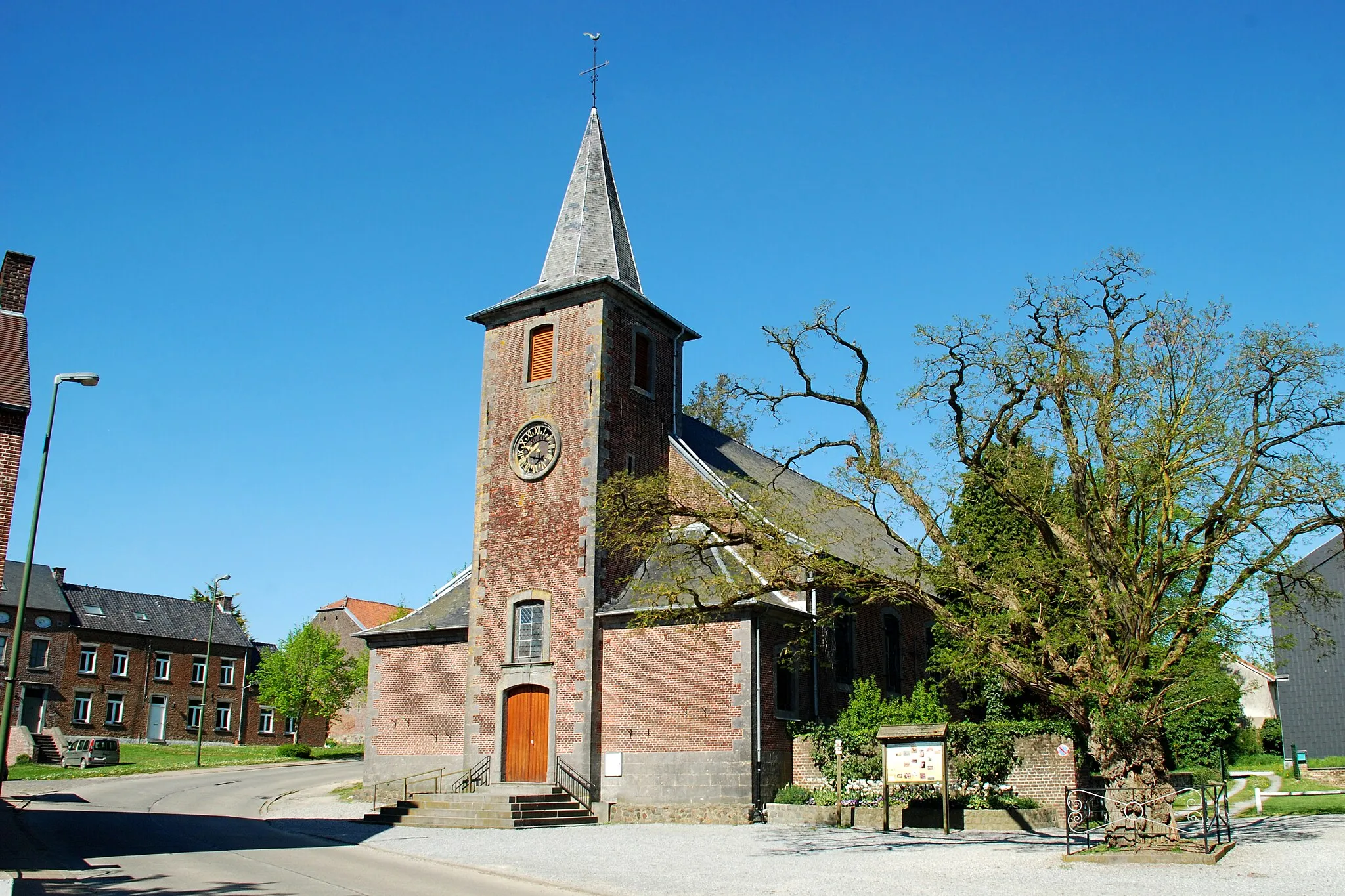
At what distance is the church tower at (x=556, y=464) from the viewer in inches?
981

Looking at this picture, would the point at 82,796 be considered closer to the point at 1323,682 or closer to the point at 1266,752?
the point at 1323,682

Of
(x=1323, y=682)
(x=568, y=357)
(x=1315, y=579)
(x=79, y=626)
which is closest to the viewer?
(x=1315, y=579)

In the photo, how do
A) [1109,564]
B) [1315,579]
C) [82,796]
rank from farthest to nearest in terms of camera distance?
[82,796] < [1315,579] < [1109,564]

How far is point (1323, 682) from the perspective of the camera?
137 ft

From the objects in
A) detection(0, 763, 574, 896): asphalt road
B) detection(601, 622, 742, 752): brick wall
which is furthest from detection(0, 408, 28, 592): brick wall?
detection(601, 622, 742, 752): brick wall

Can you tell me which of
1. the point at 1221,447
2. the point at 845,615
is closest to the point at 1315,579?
the point at 1221,447

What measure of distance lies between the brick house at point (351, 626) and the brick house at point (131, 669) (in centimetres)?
646

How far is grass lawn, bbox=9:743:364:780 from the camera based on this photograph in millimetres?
37500

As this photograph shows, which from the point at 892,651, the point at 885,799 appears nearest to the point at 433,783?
the point at 885,799

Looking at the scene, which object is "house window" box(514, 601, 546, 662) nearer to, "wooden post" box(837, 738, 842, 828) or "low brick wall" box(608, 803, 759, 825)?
"low brick wall" box(608, 803, 759, 825)

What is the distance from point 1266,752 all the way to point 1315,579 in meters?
44.0

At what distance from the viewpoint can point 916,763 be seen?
752 inches

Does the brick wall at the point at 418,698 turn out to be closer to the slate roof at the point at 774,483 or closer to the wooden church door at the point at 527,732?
the wooden church door at the point at 527,732

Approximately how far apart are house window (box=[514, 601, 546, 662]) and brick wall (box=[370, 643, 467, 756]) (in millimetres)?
2054
